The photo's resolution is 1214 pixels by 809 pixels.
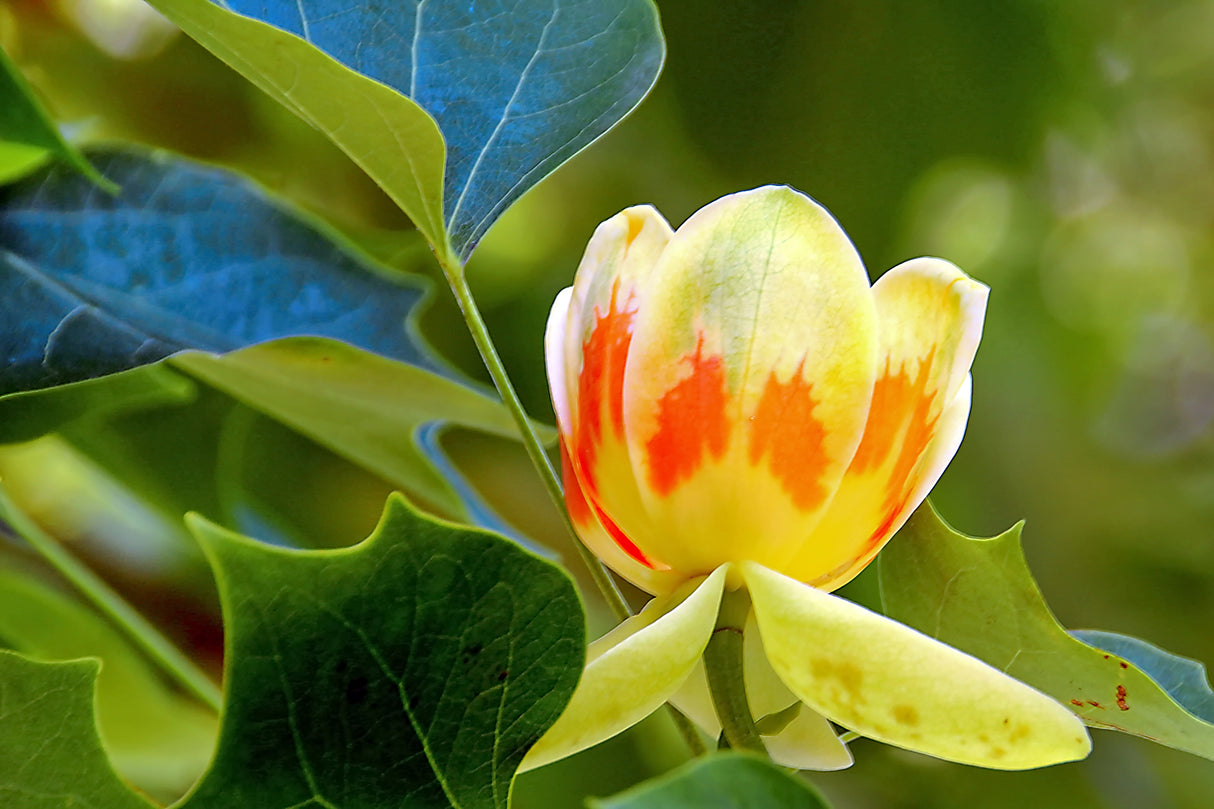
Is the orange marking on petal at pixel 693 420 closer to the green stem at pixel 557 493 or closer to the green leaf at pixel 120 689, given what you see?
the green stem at pixel 557 493

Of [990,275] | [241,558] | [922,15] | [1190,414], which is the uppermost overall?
[922,15]

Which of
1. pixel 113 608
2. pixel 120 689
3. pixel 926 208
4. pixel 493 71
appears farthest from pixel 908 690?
pixel 926 208

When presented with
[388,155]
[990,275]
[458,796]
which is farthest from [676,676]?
[990,275]

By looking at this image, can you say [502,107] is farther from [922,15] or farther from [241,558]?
[922,15]

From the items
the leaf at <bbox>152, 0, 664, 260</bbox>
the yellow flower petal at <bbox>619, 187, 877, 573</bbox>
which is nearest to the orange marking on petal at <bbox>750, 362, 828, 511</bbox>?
the yellow flower petal at <bbox>619, 187, 877, 573</bbox>

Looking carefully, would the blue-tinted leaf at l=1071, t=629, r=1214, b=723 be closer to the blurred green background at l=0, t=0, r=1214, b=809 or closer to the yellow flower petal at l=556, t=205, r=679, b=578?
the yellow flower petal at l=556, t=205, r=679, b=578

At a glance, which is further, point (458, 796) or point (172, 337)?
point (172, 337)

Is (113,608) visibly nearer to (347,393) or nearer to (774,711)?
(347,393)

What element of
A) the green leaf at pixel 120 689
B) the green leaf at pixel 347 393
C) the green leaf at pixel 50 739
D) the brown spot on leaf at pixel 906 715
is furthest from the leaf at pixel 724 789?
the green leaf at pixel 120 689
